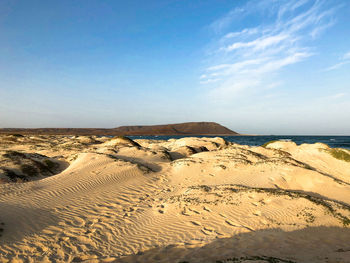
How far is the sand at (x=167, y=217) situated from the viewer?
656 cm

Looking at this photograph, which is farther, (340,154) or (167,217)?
(340,154)

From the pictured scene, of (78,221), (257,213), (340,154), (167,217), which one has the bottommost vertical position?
(78,221)

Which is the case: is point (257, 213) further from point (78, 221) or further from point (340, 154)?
point (340, 154)

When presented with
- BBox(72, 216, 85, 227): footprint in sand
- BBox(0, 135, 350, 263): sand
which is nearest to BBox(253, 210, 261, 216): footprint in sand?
BBox(0, 135, 350, 263): sand

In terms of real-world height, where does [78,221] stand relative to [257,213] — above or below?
below

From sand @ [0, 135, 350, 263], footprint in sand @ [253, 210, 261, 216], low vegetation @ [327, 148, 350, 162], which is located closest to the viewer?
sand @ [0, 135, 350, 263]

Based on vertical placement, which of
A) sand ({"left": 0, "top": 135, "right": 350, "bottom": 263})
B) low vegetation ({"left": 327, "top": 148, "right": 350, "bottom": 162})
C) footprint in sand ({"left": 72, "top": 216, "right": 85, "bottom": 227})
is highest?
low vegetation ({"left": 327, "top": 148, "right": 350, "bottom": 162})

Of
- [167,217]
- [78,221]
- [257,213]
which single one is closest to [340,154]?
[257,213]

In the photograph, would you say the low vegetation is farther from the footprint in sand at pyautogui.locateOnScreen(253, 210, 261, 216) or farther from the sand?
the footprint in sand at pyautogui.locateOnScreen(253, 210, 261, 216)

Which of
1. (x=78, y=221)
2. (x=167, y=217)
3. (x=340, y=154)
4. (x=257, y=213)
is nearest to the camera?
(x=78, y=221)

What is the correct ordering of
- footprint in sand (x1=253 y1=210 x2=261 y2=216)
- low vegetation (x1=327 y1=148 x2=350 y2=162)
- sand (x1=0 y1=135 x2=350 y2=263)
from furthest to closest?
low vegetation (x1=327 y1=148 x2=350 y2=162) → footprint in sand (x1=253 y1=210 x2=261 y2=216) → sand (x1=0 y1=135 x2=350 y2=263)

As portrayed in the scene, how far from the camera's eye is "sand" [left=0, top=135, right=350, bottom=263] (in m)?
6.56

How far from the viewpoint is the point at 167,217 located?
948 centimetres

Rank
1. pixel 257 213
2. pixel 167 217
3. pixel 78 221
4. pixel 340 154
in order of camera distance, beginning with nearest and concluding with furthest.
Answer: pixel 78 221, pixel 257 213, pixel 167 217, pixel 340 154
